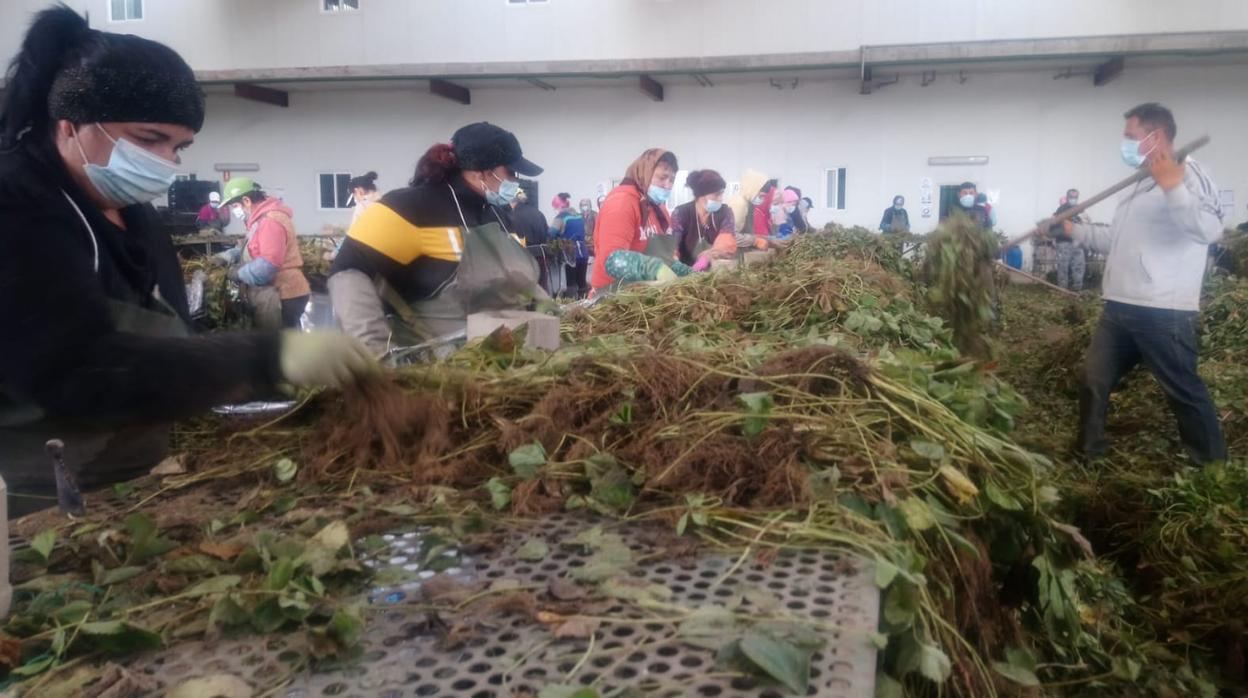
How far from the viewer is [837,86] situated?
1659 cm

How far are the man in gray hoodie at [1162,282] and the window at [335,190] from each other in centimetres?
1626

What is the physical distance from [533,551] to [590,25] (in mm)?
16448

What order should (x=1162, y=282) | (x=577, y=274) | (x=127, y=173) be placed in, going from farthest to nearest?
1. (x=577, y=274)
2. (x=1162, y=282)
3. (x=127, y=173)

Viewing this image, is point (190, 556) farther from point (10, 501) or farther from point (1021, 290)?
point (1021, 290)

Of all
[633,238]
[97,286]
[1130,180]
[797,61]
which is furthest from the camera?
[797,61]

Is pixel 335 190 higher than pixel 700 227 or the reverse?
higher

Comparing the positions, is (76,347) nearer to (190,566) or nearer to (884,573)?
(190,566)

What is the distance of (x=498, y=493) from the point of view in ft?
5.84

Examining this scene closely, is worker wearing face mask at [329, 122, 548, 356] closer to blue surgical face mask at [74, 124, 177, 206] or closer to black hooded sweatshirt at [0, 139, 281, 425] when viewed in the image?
blue surgical face mask at [74, 124, 177, 206]

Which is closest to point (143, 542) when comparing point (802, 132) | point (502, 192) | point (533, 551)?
point (533, 551)

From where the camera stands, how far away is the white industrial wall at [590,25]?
49.1 ft

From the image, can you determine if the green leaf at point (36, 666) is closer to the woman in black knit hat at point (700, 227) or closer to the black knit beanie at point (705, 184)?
the woman in black knit hat at point (700, 227)

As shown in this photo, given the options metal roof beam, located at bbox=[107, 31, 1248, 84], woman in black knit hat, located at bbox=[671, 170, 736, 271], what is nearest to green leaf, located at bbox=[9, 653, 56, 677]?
woman in black knit hat, located at bbox=[671, 170, 736, 271]

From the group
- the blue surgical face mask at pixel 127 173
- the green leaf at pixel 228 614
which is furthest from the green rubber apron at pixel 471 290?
the green leaf at pixel 228 614
